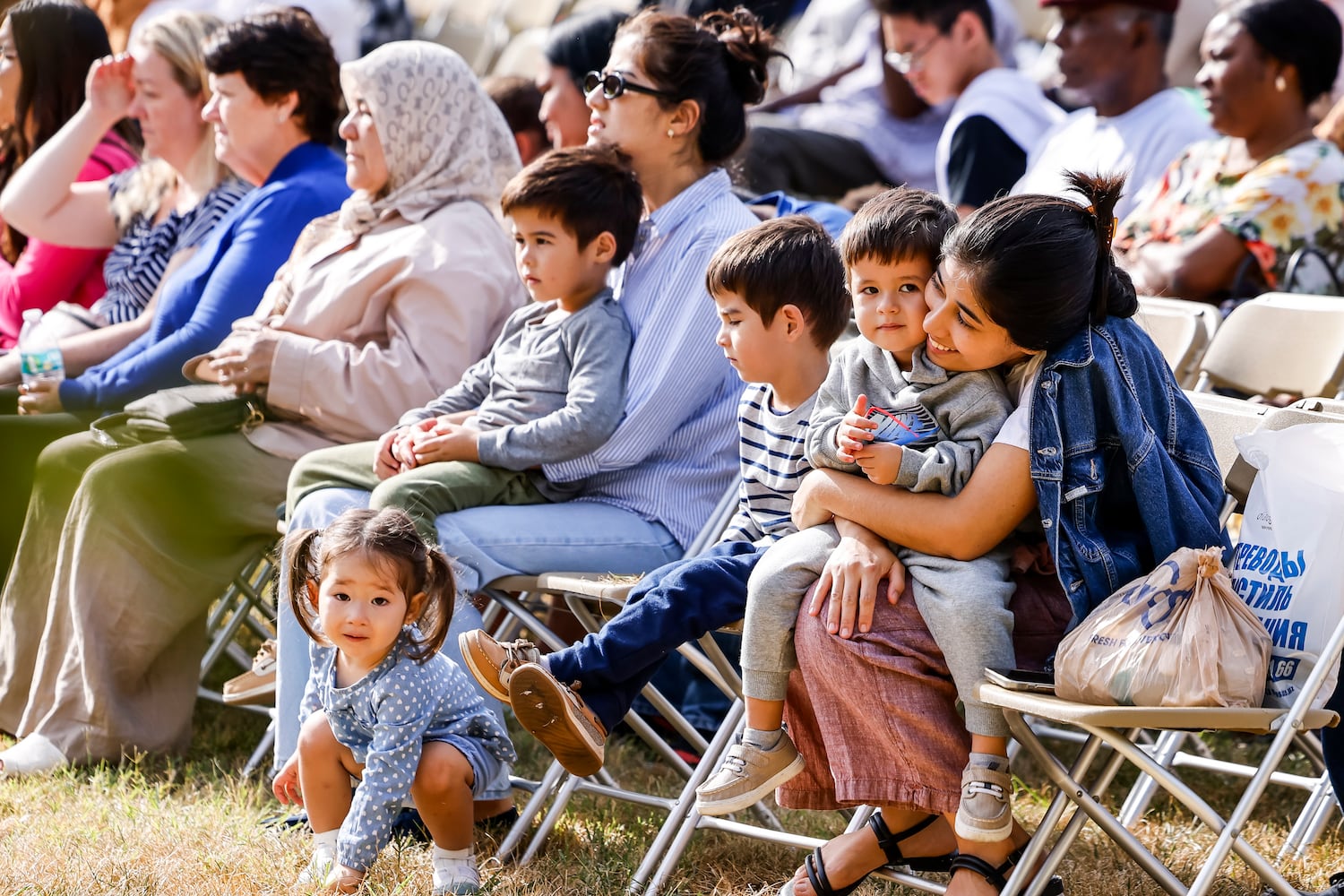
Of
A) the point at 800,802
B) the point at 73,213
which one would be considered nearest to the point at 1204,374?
the point at 800,802

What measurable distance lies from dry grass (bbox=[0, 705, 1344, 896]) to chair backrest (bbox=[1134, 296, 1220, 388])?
1060 mm

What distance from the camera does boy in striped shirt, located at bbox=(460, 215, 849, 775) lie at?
279cm

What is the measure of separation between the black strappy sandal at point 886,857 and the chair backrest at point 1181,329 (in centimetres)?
136

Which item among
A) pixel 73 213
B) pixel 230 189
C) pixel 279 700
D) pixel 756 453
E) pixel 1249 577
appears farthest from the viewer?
pixel 73 213

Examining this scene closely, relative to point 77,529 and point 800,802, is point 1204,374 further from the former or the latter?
point 77,529

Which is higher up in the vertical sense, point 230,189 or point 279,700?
point 230,189

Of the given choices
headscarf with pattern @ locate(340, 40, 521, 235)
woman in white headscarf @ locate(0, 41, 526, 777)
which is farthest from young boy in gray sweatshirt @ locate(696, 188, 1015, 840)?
headscarf with pattern @ locate(340, 40, 521, 235)

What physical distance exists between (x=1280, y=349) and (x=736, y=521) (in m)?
1.35

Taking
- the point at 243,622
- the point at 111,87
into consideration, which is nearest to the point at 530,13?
the point at 111,87

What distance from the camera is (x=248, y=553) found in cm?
403

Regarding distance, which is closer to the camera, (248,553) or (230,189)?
(248,553)

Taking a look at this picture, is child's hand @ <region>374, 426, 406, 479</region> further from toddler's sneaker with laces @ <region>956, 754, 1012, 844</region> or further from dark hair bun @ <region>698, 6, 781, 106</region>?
toddler's sneaker with laces @ <region>956, 754, 1012, 844</region>

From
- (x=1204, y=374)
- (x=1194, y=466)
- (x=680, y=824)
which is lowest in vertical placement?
(x=680, y=824)

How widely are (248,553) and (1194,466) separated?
249 centimetres
